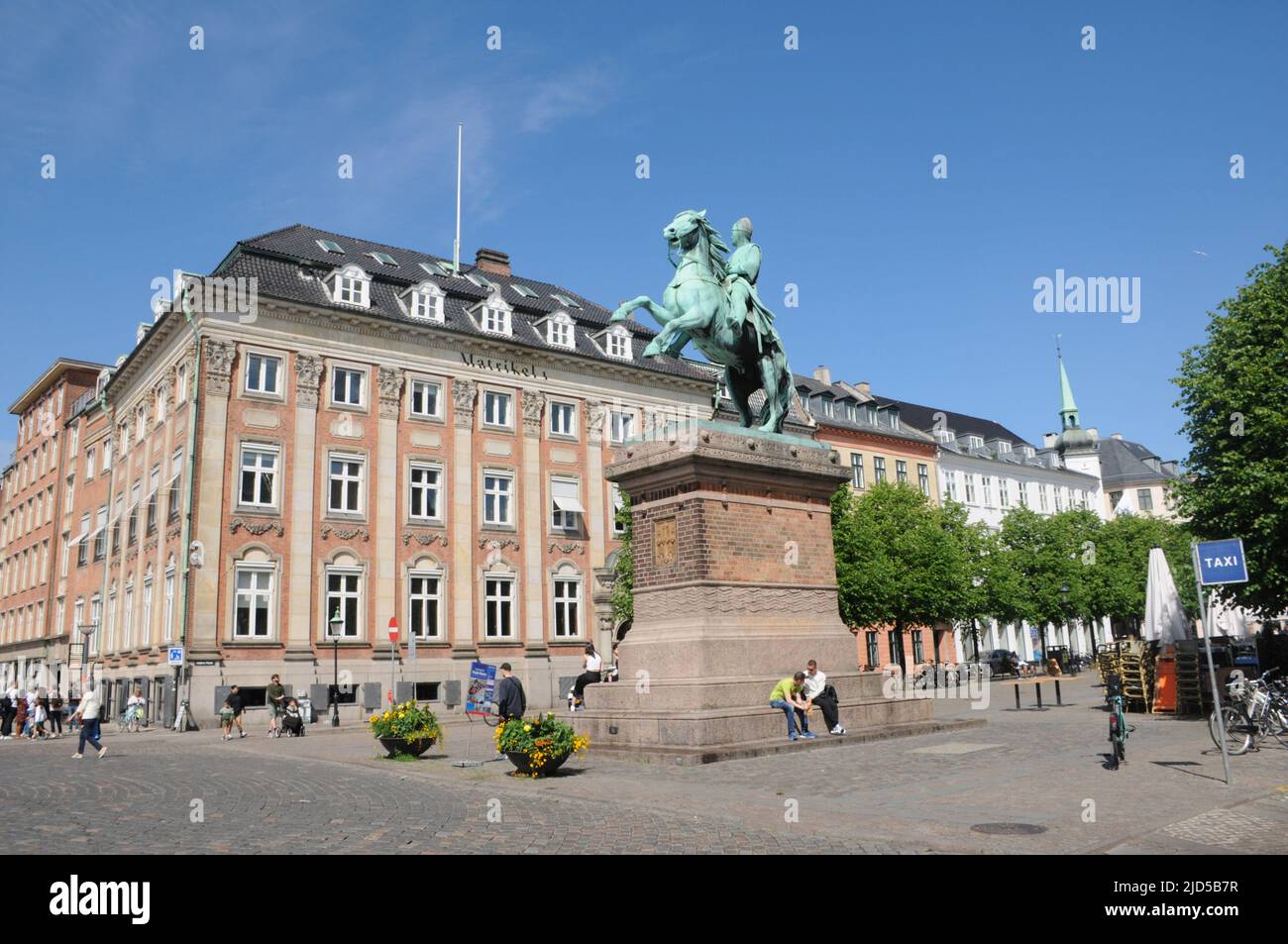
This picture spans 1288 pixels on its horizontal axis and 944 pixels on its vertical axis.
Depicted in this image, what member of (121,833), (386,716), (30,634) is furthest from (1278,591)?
(30,634)

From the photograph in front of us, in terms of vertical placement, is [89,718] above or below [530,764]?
above

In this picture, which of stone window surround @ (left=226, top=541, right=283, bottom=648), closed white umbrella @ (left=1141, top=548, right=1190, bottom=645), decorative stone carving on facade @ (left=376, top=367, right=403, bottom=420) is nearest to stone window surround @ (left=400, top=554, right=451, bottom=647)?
stone window surround @ (left=226, top=541, right=283, bottom=648)

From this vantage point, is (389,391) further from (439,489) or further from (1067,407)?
(1067,407)

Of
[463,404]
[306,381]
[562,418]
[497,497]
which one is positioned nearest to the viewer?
[306,381]

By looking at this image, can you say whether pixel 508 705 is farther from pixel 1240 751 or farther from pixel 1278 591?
pixel 1278 591

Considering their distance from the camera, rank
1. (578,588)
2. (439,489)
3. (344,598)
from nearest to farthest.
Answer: (344,598) → (439,489) → (578,588)

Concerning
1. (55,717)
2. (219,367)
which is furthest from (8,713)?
(219,367)

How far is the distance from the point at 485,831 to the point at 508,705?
1147cm

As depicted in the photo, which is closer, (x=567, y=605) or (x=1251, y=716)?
(x=1251, y=716)

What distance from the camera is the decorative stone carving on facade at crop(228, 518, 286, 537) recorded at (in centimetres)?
3766

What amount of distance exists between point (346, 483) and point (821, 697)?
28.3 metres

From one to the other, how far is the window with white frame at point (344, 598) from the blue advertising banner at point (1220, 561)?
32785 millimetres

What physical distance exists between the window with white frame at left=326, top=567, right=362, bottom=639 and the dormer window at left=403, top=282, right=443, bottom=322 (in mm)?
11626

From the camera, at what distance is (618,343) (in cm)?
5109
